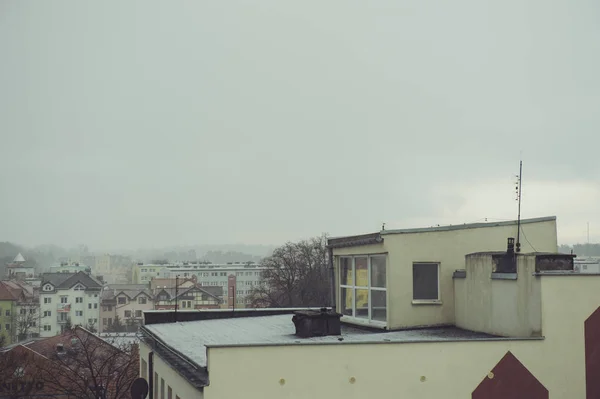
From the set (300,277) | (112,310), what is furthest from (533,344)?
(112,310)

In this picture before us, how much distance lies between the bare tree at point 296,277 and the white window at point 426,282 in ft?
198

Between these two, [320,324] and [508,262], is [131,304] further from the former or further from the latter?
[508,262]

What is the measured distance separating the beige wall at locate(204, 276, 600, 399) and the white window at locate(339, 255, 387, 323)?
4.79 m

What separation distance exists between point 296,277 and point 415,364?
72.9 m

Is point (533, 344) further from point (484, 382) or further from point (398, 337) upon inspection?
point (398, 337)

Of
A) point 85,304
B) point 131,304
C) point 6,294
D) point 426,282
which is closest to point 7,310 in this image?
point 6,294

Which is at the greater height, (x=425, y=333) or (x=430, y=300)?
(x=430, y=300)

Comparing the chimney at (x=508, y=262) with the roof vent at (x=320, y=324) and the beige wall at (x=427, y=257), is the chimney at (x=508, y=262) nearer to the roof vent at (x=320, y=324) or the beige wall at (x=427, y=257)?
the beige wall at (x=427, y=257)

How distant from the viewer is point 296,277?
88.3m

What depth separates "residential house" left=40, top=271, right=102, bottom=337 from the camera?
6634 inches

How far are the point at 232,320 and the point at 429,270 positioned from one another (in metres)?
8.85

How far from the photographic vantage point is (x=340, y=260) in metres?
23.2

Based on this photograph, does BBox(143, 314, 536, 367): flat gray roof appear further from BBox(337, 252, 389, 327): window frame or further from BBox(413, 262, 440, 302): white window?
BBox(413, 262, 440, 302): white window

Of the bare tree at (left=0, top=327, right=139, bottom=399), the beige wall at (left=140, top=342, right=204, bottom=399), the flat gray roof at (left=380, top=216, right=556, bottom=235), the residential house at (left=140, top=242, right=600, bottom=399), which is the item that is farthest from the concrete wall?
the bare tree at (left=0, top=327, right=139, bottom=399)
